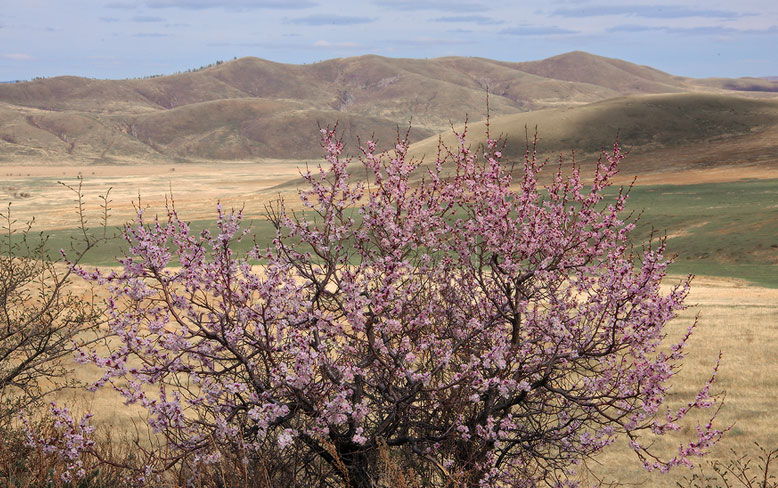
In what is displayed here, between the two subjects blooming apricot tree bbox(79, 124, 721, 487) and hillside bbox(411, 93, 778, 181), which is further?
hillside bbox(411, 93, 778, 181)

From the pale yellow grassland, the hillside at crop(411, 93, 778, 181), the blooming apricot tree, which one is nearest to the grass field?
the pale yellow grassland

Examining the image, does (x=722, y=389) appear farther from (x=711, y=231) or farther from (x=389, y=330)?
(x=711, y=231)

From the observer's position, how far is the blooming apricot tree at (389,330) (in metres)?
6.74

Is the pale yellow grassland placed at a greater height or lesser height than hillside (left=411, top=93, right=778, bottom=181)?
lesser

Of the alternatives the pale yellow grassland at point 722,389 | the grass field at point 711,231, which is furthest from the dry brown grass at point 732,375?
the grass field at point 711,231

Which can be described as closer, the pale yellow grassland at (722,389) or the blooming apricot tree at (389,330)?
the blooming apricot tree at (389,330)

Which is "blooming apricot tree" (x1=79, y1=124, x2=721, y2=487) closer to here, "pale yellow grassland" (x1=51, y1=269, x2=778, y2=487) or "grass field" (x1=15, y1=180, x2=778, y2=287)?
"pale yellow grassland" (x1=51, y1=269, x2=778, y2=487)

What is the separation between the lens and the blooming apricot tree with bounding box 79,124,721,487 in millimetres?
6742

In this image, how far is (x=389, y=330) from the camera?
704 cm

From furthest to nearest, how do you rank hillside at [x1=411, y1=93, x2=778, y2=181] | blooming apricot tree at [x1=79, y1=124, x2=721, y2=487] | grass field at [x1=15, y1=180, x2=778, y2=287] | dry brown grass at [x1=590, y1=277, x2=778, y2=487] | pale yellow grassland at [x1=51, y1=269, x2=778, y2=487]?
hillside at [x1=411, y1=93, x2=778, y2=181]
grass field at [x1=15, y1=180, x2=778, y2=287]
pale yellow grassland at [x1=51, y1=269, x2=778, y2=487]
dry brown grass at [x1=590, y1=277, x2=778, y2=487]
blooming apricot tree at [x1=79, y1=124, x2=721, y2=487]

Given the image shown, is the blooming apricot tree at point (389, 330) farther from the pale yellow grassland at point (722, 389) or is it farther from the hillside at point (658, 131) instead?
the hillside at point (658, 131)

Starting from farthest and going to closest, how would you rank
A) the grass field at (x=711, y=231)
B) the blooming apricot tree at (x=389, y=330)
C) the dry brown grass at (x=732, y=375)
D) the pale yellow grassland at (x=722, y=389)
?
the grass field at (x=711, y=231) → the pale yellow grassland at (x=722, y=389) → the dry brown grass at (x=732, y=375) → the blooming apricot tree at (x=389, y=330)

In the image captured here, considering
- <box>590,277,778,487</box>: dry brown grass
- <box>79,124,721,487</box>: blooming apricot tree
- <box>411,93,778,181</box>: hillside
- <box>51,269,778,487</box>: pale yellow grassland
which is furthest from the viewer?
<box>411,93,778,181</box>: hillside

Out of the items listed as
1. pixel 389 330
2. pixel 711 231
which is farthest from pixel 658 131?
pixel 389 330
